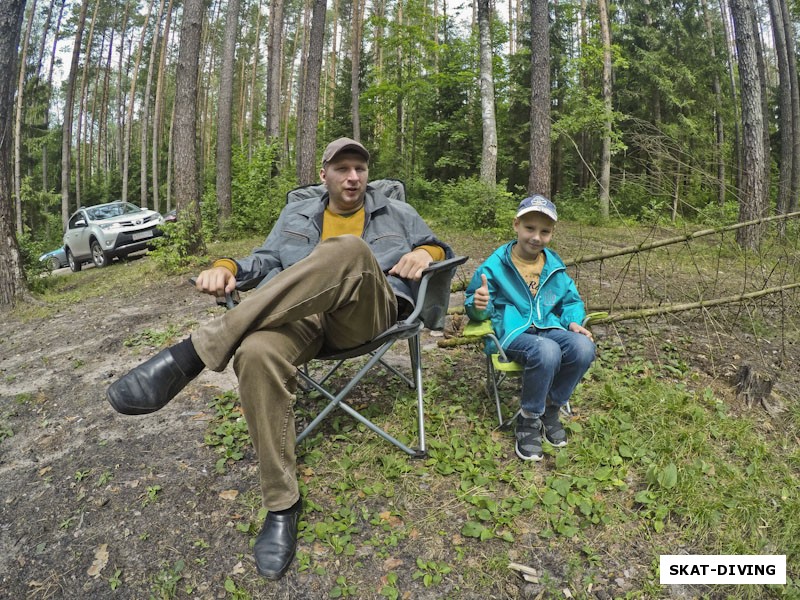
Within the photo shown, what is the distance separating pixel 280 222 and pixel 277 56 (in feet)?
44.0

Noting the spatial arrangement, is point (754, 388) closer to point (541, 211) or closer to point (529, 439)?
point (529, 439)

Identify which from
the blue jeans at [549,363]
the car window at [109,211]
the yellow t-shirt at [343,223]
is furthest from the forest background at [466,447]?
the car window at [109,211]

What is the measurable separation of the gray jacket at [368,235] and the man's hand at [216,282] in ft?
1.05

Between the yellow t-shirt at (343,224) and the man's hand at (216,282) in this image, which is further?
the yellow t-shirt at (343,224)

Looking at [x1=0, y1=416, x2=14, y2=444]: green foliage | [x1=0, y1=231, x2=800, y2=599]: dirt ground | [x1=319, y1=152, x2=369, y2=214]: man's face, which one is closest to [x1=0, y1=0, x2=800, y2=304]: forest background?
A: [x1=319, y1=152, x2=369, y2=214]: man's face

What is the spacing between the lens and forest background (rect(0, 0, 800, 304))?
5680 millimetres

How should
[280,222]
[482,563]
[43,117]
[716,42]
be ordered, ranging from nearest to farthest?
[482,563]
[280,222]
[716,42]
[43,117]

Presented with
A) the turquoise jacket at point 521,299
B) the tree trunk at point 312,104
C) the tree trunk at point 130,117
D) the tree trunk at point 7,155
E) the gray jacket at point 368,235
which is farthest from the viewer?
the tree trunk at point 130,117

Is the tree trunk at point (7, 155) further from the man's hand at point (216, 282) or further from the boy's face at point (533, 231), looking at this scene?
the boy's face at point (533, 231)

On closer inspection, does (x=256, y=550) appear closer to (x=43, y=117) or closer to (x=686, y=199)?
(x=686, y=199)

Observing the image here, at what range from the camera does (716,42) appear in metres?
16.8

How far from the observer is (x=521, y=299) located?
240 centimetres

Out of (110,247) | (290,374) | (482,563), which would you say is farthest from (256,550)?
(110,247)

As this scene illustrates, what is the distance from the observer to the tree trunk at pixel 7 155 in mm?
5453
